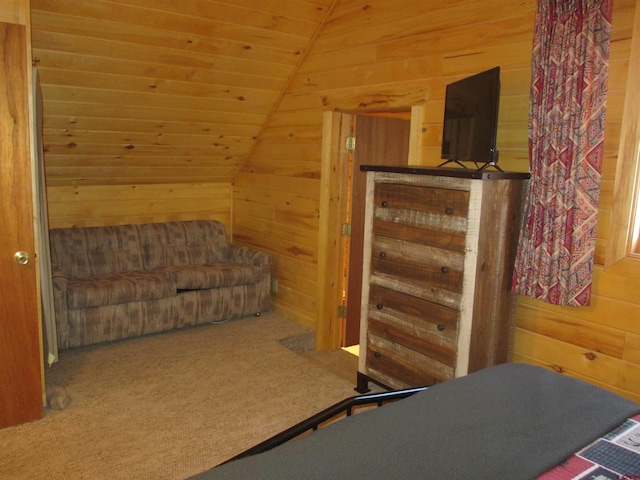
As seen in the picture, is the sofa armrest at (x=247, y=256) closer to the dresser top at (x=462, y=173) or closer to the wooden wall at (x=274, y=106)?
the wooden wall at (x=274, y=106)

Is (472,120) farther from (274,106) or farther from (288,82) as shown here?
(274,106)

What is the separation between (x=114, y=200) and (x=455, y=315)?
3.31 m

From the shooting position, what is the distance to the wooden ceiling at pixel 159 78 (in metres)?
3.41

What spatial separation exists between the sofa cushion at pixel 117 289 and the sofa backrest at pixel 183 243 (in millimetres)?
350

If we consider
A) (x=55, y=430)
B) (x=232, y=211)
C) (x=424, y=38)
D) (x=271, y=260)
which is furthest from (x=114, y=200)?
(x=424, y=38)

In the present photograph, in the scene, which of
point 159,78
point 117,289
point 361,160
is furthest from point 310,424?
point 159,78

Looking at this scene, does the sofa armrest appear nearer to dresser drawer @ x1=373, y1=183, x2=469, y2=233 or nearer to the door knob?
dresser drawer @ x1=373, y1=183, x2=469, y2=233

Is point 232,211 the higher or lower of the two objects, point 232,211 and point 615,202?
the lower

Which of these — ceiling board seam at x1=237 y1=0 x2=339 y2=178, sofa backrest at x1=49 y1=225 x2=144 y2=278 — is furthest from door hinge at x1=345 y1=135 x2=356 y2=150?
sofa backrest at x1=49 y1=225 x2=144 y2=278

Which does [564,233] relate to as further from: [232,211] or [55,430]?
[232,211]

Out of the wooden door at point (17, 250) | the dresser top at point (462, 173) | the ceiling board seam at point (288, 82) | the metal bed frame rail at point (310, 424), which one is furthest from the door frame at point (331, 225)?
the metal bed frame rail at point (310, 424)

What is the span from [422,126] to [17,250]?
7.58 feet

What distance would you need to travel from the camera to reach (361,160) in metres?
4.26

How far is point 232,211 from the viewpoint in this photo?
539 centimetres
